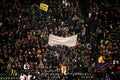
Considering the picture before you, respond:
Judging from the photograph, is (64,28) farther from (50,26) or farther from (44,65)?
→ (44,65)

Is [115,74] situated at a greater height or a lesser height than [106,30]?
lesser

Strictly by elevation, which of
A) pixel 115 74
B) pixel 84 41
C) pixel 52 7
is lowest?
pixel 115 74

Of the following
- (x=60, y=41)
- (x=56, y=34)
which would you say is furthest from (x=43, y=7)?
(x=60, y=41)

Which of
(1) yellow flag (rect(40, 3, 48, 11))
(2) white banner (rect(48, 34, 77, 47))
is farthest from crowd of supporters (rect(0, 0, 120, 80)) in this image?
(2) white banner (rect(48, 34, 77, 47))

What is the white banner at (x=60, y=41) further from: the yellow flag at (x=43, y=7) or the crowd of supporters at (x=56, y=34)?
the yellow flag at (x=43, y=7)

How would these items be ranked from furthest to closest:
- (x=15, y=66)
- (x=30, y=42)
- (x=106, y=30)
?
1. (x=106, y=30)
2. (x=30, y=42)
3. (x=15, y=66)

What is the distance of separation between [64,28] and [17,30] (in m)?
3.61

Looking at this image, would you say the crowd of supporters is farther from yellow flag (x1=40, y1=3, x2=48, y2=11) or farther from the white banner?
the white banner

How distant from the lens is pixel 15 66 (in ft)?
92.6

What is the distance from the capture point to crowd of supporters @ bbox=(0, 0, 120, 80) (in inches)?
1145

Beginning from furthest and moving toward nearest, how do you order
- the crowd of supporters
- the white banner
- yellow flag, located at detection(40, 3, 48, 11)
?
yellow flag, located at detection(40, 3, 48, 11) → the white banner → the crowd of supporters

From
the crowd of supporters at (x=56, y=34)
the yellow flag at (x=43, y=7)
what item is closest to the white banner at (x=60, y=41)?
the crowd of supporters at (x=56, y=34)

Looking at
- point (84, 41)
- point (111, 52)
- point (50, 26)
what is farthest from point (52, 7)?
point (111, 52)

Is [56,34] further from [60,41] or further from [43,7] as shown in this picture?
[43,7]
